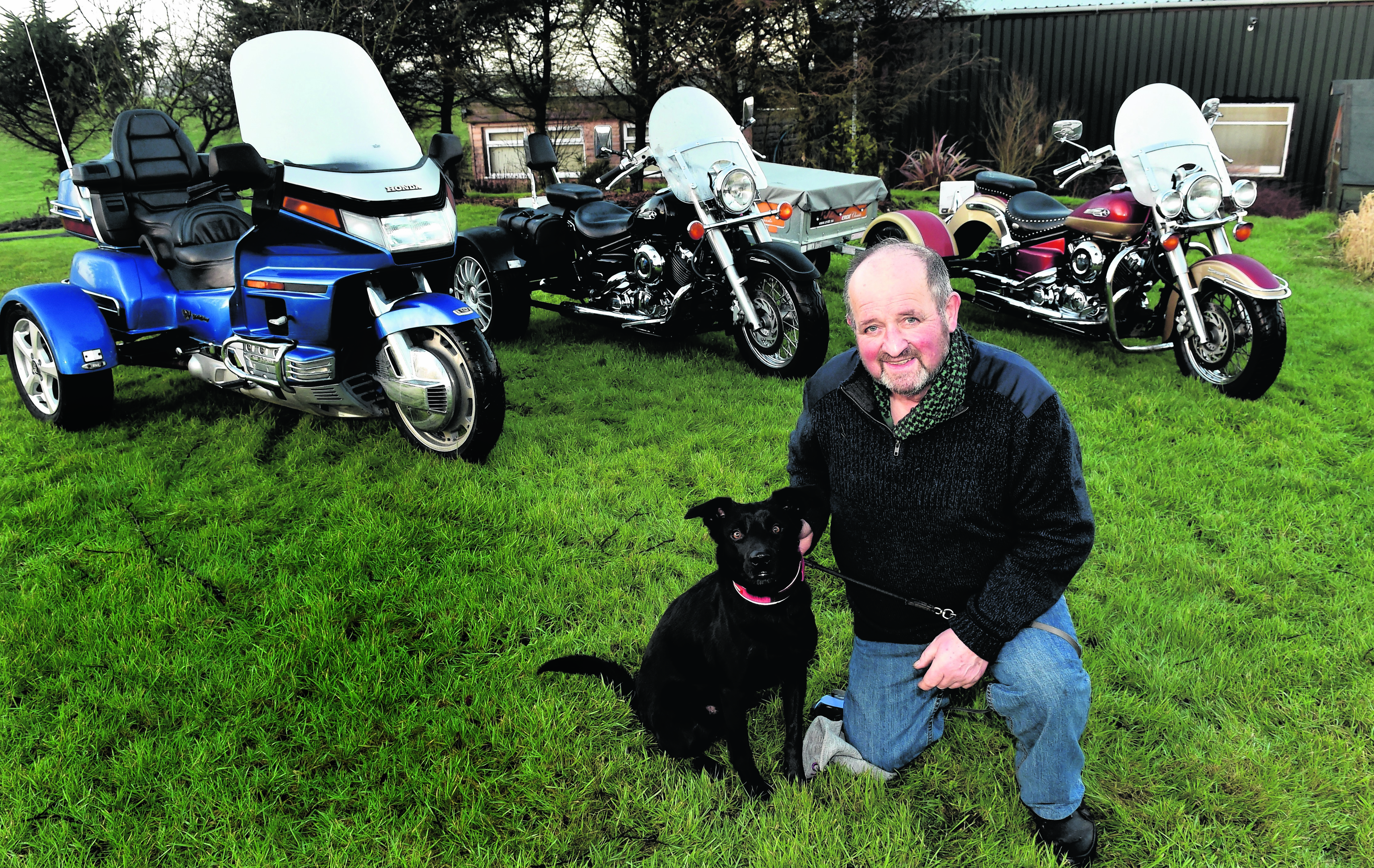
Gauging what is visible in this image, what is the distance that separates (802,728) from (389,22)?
15012 millimetres

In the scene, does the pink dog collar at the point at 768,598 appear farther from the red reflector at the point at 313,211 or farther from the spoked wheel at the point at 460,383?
the red reflector at the point at 313,211

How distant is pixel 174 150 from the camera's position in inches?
192

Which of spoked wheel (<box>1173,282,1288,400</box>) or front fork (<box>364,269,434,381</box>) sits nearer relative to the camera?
front fork (<box>364,269,434,381</box>)

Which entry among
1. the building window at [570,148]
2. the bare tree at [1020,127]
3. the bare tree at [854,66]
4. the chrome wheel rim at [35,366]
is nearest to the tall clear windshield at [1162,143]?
the chrome wheel rim at [35,366]

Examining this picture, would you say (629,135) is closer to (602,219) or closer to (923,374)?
(602,219)

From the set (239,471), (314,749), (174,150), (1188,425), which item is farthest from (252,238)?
(1188,425)

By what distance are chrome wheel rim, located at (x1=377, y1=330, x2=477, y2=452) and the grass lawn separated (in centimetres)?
19

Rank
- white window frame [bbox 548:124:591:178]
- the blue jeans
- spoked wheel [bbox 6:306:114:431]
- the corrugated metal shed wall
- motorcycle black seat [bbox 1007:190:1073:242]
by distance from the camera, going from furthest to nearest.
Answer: white window frame [bbox 548:124:591:178] < the corrugated metal shed wall < motorcycle black seat [bbox 1007:190:1073:242] < spoked wheel [bbox 6:306:114:431] < the blue jeans

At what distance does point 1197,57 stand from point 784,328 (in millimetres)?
15554

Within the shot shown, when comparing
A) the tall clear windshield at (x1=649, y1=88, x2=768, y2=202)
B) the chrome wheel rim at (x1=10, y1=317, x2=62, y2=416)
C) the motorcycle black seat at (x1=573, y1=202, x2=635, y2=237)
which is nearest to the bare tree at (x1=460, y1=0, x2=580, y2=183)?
the motorcycle black seat at (x1=573, y1=202, x2=635, y2=237)

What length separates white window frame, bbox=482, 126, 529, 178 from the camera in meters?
23.2

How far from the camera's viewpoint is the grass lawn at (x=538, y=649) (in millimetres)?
1983

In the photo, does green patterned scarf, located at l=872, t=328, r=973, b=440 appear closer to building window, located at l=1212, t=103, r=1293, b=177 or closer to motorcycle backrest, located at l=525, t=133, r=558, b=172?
motorcycle backrest, located at l=525, t=133, r=558, b=172

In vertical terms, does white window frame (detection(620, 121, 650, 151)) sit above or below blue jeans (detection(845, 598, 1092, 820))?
above
